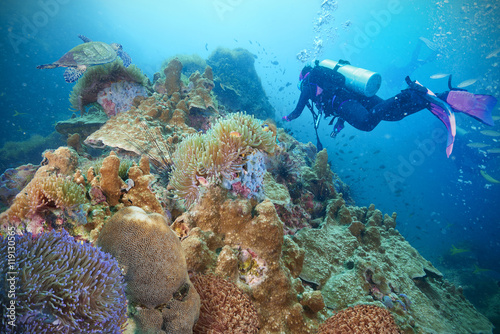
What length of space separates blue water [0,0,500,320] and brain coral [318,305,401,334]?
13059 millimetres

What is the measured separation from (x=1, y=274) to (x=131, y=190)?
6.25 ft

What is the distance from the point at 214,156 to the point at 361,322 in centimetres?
295

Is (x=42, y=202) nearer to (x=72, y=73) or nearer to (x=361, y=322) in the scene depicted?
(x=72, y=73)

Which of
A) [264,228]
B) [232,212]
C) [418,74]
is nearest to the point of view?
[264,228]

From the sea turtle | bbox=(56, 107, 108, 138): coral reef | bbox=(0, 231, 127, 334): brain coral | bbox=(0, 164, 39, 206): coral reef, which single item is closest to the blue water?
bbox=(56, 107, 108, 138): coral reef

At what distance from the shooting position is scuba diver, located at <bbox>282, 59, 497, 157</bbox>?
21.5 ft

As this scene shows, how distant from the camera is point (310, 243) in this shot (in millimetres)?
4102

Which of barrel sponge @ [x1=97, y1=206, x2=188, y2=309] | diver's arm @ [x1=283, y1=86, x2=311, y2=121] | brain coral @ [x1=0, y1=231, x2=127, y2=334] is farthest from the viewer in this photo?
diver's arm @ [x1=283, y1=86, x2=311, y2=121]

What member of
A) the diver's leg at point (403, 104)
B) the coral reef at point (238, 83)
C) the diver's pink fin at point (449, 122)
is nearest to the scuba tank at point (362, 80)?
the diver's leg at point (403, 104)

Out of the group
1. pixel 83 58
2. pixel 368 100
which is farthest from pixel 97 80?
pixel 368 100

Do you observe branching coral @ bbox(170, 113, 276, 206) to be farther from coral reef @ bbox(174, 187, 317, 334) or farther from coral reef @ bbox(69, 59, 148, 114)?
coral reef @ bbox(69, 59, 148, 114)

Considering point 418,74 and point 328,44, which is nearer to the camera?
point 418,74

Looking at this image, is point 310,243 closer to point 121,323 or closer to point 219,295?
point 219,295

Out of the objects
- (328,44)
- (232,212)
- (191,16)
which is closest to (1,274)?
(232,212)
